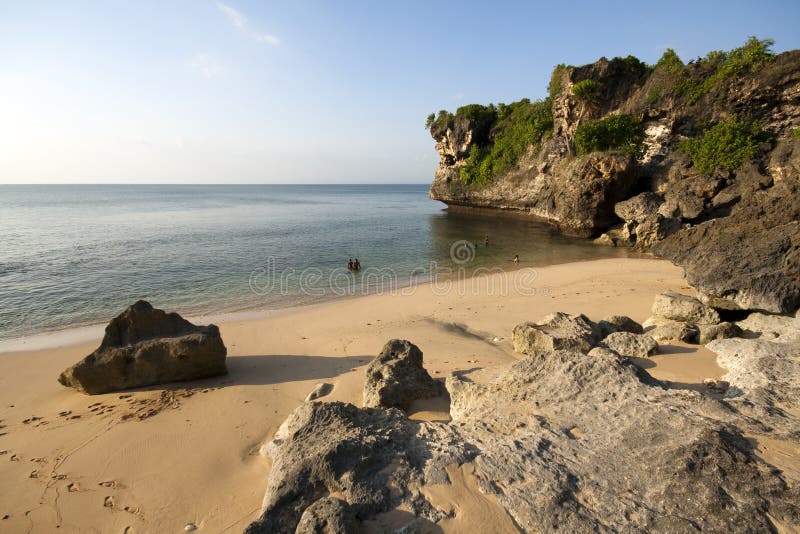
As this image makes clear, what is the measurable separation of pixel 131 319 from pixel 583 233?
96.2ft

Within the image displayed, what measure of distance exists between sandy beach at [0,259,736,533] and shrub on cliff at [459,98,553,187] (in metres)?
32.5

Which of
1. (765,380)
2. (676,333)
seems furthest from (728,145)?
(765,380)

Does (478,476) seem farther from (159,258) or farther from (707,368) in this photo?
(159,258)

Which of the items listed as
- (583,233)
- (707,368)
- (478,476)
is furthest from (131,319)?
(583,233)

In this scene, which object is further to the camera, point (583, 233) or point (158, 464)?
point (583, 233)

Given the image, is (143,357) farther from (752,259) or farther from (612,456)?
(752,259)

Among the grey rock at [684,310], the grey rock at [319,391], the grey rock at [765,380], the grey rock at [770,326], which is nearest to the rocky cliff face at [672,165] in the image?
the grey rock at [684,310]

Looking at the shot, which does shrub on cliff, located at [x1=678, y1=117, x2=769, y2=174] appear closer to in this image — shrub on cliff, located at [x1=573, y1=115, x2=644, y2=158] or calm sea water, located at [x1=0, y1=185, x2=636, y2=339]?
shrub on cliff, located at [x1=573, y1=115, x2=644, y2=158]

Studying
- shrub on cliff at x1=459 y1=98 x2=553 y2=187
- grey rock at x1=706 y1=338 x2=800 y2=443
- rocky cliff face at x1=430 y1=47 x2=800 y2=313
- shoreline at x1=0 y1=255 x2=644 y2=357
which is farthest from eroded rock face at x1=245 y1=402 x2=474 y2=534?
shrub on cliff at x1=459 y1=98 x2=553 y2=187

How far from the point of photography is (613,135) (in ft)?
98.2

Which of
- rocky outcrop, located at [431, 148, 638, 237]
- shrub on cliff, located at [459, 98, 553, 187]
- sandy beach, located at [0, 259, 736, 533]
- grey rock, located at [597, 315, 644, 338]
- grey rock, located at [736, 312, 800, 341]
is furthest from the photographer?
shrub on cliff, located at [459, 98, 553, 187]

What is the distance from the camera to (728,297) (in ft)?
Answer: 27.9

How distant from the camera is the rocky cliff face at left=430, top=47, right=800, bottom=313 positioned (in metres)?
10.6

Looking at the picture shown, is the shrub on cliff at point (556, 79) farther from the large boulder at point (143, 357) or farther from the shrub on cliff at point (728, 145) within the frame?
the large boulder at point (143, 357)
